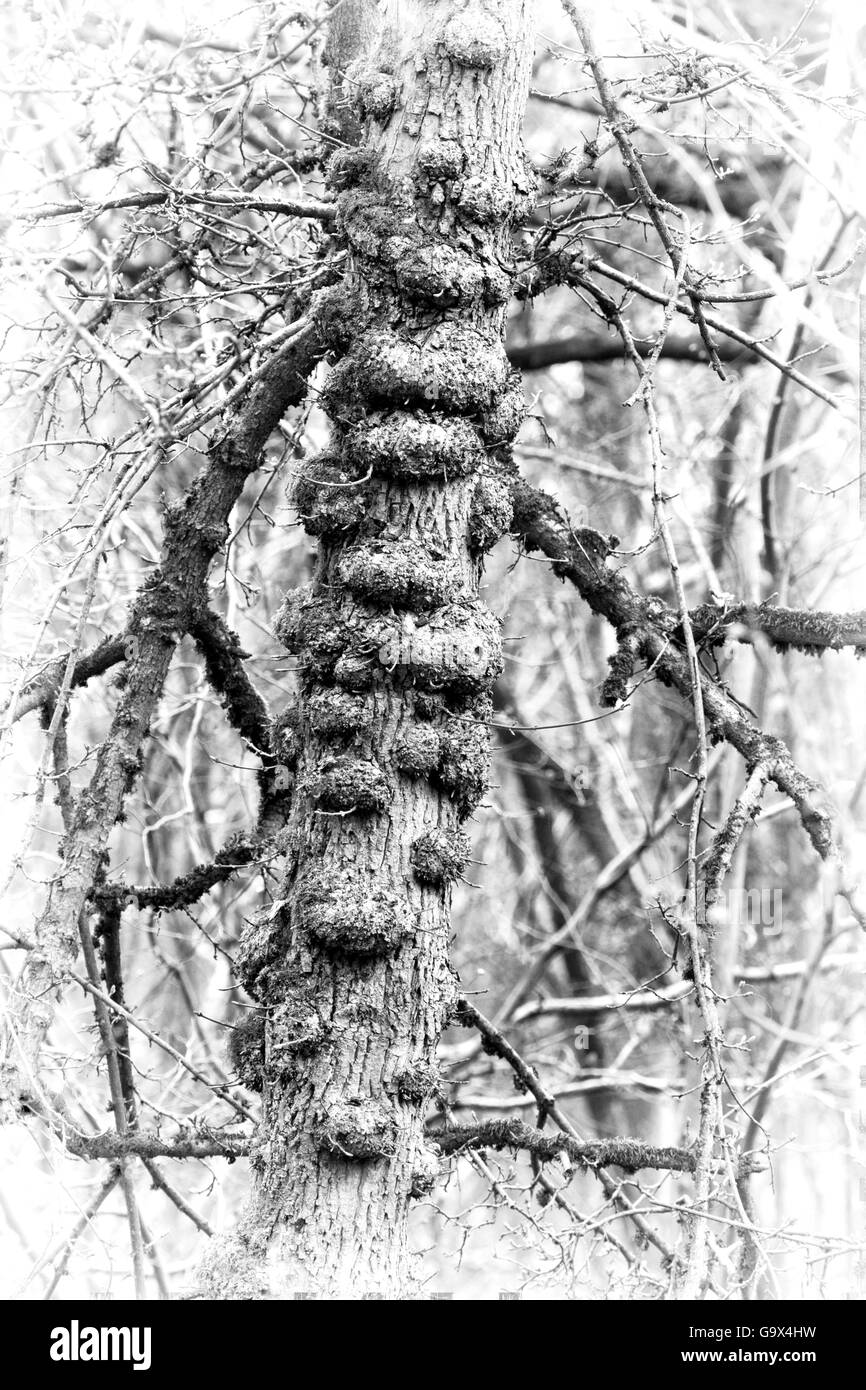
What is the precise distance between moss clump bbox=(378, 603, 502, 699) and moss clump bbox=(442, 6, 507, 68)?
0.90 meters

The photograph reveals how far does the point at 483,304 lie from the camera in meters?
2.15

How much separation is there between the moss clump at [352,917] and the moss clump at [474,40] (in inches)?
53.1

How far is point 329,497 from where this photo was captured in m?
2.11

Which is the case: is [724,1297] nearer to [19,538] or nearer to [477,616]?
[477,616]

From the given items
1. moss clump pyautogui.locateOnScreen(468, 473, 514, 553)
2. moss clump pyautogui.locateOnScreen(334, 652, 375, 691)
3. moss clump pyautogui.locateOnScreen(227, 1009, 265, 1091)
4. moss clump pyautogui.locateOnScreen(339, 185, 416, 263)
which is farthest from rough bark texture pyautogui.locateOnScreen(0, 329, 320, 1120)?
moss clump pyautogui.locateOnScreen(334, 652, 375, 691)

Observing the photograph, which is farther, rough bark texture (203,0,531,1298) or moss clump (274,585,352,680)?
moss clump (274,585,352,680)

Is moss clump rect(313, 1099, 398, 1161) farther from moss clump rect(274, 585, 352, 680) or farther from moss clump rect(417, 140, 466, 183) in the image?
moss clump rect(417, 140, 466, 183)

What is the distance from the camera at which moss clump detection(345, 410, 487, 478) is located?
2.06m

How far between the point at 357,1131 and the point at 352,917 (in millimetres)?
301

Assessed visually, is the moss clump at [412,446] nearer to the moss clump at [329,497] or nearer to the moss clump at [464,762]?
the moss clump at [329,497]

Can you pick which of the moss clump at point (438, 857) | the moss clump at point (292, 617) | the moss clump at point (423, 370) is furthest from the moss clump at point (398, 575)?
the moss clump at point (438, 857)

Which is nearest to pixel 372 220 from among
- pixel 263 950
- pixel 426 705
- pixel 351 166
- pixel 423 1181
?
pixel 351 166

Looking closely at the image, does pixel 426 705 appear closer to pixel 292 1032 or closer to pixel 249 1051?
pixel 292 1032
